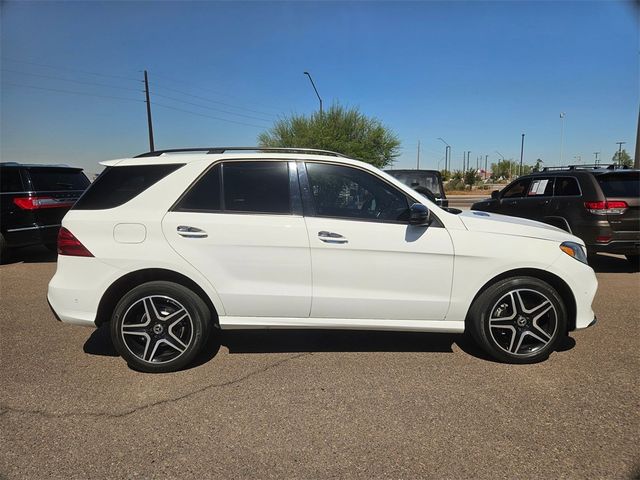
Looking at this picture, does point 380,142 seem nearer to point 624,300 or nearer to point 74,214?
point 624,300

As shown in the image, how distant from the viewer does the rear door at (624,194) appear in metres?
6.73

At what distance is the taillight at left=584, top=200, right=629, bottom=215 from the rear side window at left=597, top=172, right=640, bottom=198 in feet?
0.53

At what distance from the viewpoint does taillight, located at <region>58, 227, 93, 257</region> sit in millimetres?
3564

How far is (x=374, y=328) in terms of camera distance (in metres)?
3.69

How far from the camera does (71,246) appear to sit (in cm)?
359

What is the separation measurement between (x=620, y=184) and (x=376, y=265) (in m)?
5.59

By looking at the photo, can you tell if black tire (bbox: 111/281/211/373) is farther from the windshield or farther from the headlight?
the windshield

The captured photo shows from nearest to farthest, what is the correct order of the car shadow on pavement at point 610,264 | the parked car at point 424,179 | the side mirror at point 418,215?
the side mirror at point 418,215 → the car shadow on pavement at point 610,264 → the parked car at point 424,179

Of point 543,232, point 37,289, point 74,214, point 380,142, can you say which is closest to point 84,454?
point 74,214

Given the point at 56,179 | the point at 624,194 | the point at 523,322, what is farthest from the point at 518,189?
the point at 56,179

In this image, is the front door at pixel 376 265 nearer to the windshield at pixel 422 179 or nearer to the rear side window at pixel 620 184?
the rear side window at pixel 620 184

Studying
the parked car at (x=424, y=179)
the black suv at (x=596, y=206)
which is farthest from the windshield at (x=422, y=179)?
the black suv at (x=596, y=206)

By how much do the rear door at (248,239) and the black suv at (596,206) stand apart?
214 inches

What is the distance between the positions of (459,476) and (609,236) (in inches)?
231
